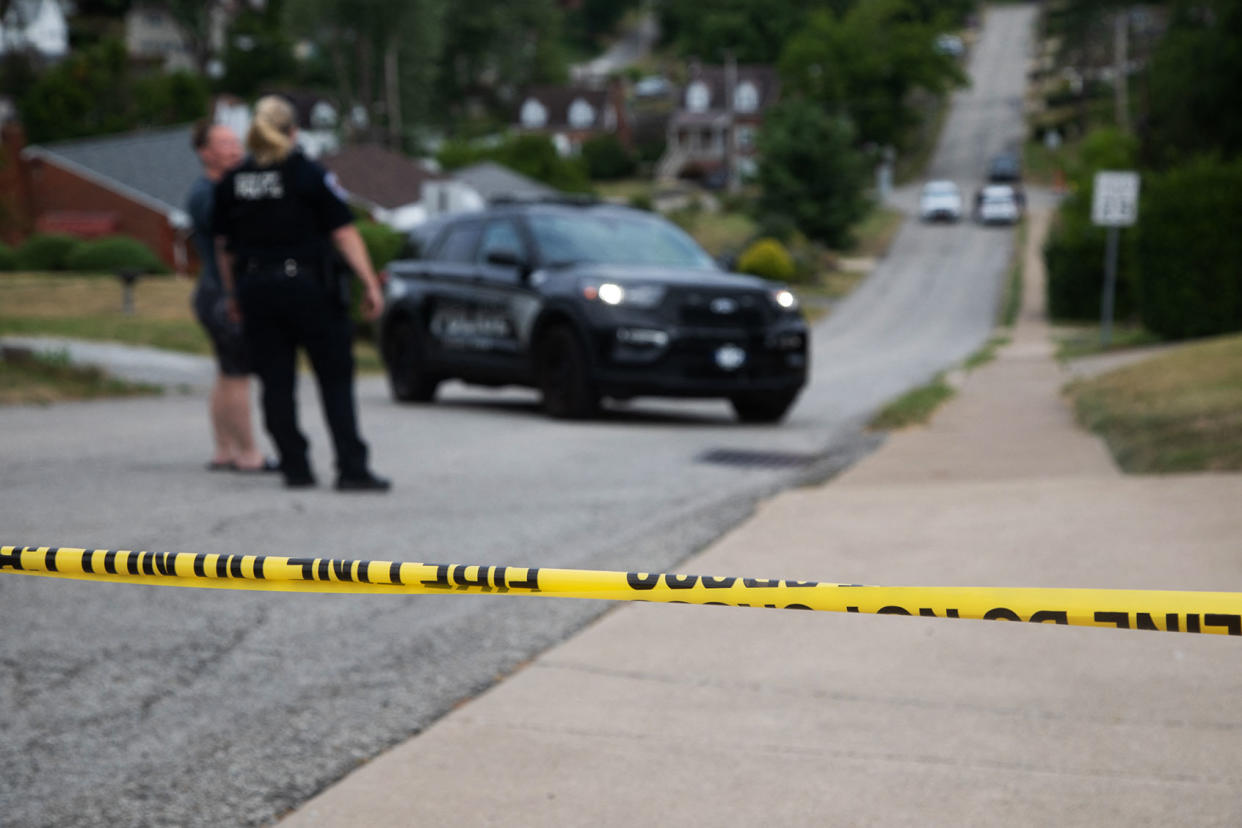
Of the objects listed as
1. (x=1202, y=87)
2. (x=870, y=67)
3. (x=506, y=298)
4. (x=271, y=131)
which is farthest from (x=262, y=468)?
(x=870, y=67)

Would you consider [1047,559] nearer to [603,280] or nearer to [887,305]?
[603,280]

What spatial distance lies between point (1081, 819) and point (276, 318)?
5635 mm

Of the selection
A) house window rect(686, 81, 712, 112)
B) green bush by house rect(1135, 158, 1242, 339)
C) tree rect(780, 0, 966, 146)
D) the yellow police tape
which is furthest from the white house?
the yellow police tape

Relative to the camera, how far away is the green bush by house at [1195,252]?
84.7 feet

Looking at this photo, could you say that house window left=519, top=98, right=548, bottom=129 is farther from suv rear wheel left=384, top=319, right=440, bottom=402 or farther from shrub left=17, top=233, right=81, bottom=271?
suv rear wheel left=384, top=319, right=440, bottom=402

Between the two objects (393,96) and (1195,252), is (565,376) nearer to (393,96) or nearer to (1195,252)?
(1195,252)

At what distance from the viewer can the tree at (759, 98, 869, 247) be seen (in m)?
64.8

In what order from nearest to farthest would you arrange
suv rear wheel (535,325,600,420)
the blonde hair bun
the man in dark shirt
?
the blonde hair bun < the man in dark shirt < suv rear wheel (535,325,600,420)

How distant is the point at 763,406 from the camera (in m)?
13.6

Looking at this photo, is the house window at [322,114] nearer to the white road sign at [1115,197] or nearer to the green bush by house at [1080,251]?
the green bush by house at [1080,251]

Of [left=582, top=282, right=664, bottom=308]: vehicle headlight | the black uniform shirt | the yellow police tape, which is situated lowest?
[left=582, top=282, right=664, bottom=308]: vehicle headlight

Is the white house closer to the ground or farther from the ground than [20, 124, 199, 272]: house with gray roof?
farther from the ground

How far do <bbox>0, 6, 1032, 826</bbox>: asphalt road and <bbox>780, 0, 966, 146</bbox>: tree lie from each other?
8253 cm

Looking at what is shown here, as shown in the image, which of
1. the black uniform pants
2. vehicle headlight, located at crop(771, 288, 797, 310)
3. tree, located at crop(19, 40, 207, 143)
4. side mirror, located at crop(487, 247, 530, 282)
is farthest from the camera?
tree, located at crop(19, 40, 207, 143)
